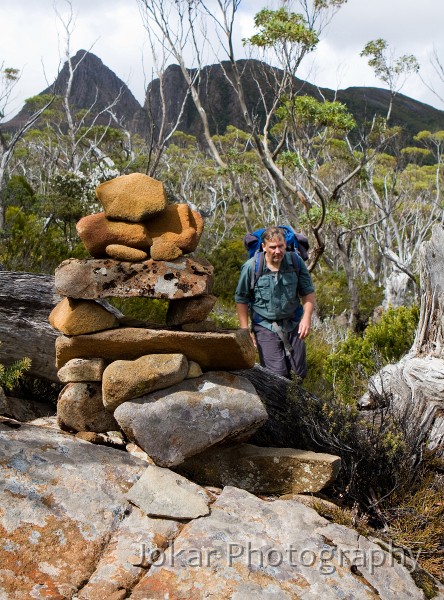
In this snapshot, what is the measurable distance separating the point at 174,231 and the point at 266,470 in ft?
4.97

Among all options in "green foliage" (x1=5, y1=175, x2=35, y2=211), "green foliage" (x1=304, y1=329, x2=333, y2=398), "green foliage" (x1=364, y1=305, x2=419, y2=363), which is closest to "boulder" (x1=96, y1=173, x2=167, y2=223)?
"green foliage" (x1=304, y1=329, x2=333, y2=398)

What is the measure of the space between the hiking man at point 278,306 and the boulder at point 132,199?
3.59 ft

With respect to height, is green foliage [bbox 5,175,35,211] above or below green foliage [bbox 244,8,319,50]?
below

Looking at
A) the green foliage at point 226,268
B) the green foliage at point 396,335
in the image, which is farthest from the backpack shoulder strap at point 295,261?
the green foliage at point 226,268

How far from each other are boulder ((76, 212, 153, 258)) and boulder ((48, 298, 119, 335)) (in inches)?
13.9

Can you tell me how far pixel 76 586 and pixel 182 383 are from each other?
1.28 metres

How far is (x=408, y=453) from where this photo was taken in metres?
3.41

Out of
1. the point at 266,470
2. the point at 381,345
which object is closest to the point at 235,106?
the point at 381,345

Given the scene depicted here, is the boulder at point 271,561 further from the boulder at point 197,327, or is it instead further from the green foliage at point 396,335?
the green foliage at point 396,335

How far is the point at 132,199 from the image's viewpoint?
129 inches

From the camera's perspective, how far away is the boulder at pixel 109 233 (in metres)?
3.27

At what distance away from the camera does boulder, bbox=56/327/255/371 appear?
10.5ft

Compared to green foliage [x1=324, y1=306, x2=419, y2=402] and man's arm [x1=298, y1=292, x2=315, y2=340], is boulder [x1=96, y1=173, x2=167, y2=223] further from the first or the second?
green foliage [x1=324, y1=306, x2=419, y2=402]

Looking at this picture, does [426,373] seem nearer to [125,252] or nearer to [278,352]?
[278,352]
